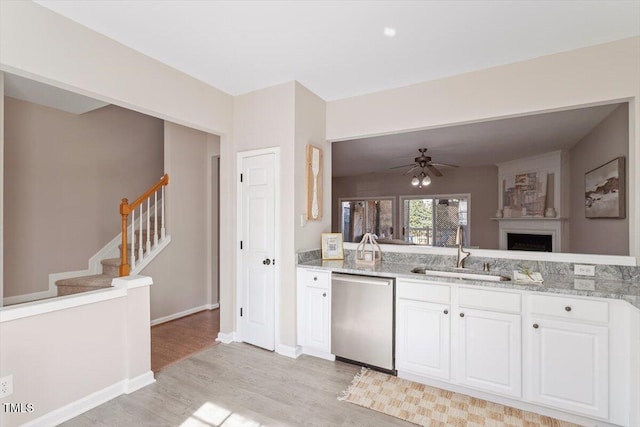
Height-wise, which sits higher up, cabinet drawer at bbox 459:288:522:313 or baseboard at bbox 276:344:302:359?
cabinet drawer at bbox 459:288:522:313

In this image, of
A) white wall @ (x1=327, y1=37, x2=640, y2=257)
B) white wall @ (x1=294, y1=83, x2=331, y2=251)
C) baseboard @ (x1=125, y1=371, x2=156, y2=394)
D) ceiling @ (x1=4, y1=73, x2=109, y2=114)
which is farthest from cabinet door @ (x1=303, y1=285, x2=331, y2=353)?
ceiling @ (x1=4, y1=73, x2=109, y2=114)

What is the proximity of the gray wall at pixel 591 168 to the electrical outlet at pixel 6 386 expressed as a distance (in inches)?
185

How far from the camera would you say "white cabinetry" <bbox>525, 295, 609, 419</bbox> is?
1986mm

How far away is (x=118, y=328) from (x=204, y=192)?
2.52m

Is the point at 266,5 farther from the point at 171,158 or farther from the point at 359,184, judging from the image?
the point at 359,184

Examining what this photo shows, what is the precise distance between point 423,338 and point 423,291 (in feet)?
1.23

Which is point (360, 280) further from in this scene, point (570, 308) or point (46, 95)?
point (46, 95)

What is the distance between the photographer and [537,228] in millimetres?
5344

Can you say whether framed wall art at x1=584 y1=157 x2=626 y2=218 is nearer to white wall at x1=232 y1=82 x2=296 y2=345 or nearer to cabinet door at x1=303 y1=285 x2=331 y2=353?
cabinet door at x1=303 y1=285 x2=331 y2=353

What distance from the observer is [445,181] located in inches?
280

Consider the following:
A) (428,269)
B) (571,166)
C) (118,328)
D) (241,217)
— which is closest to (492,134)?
(571,166)

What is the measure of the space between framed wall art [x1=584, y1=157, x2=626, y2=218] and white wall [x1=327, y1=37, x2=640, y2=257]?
75 cm

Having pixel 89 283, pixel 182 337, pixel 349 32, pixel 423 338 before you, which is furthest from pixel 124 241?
pixel 423 338

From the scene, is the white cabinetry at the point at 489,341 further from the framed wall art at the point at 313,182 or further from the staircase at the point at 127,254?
the staircase at the point at 127,254
